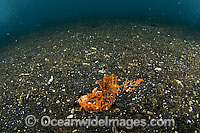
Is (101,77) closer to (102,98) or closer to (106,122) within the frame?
(102,98)

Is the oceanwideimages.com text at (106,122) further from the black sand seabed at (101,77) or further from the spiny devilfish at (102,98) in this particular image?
the spiny devilfish at (102,98)

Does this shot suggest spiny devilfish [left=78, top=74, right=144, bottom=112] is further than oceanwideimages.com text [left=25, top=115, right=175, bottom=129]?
Yes

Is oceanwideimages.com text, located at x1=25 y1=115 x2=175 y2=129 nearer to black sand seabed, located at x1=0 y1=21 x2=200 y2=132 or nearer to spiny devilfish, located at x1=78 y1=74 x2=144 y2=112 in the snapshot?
black sand seabed, located at x1=0 y1=21 x2=200 y2=132

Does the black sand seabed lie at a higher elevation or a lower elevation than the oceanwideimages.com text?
higher

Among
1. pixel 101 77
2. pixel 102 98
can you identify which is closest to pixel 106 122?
pixel 102 98

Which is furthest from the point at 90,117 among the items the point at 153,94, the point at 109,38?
the point at 109,38

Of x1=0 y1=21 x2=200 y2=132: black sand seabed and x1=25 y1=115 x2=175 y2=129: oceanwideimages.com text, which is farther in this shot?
x1=0 y1=21 x2=200 y2=132: black sand seabed

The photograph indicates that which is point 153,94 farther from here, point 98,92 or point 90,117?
point 90,117

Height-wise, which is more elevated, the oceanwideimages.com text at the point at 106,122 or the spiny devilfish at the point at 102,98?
the spiny devilfish at the point at 102,98
